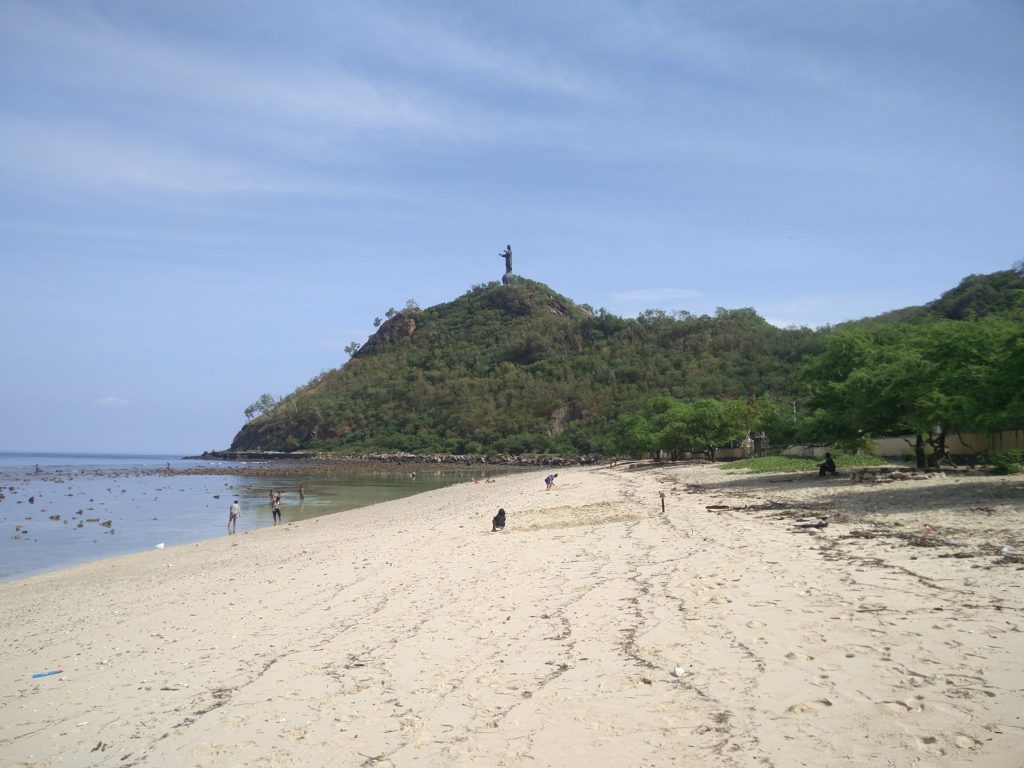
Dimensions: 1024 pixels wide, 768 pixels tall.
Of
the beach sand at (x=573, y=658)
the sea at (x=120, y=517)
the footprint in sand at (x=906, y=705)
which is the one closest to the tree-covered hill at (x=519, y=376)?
the sea at (x=120, y=517)

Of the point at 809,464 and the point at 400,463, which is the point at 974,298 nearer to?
the point at 809,464

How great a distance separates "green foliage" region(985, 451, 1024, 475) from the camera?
73.4ft

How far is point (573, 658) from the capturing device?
7.09 meters

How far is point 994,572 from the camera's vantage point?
28.4ft

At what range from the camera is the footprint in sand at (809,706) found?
17.4 ft

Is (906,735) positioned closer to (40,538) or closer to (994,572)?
(994,572)

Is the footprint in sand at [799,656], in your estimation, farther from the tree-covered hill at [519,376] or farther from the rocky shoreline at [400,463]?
the rocky shoreline at [400,463]

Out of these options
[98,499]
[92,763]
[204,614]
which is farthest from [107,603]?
[98,499]

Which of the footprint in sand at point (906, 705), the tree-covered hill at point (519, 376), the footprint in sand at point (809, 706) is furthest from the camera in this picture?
the tree-covered hill at point (519, 376)

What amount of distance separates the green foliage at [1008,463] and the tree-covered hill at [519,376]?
68.9 meters

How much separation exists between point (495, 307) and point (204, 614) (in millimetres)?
179551

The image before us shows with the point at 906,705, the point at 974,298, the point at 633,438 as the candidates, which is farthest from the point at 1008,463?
the point at 974,298

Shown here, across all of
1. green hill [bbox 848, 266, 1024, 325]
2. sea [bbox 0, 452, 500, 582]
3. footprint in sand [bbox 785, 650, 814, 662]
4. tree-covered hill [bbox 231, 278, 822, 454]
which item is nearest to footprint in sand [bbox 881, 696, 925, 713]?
footprint in sand [bbox 785, 650, 814, 662]

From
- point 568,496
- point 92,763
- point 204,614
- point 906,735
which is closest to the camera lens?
point 906,735
